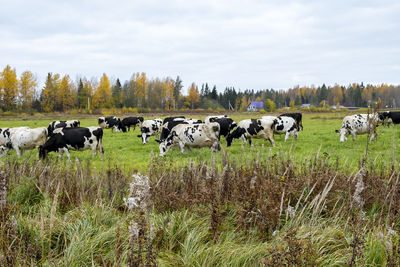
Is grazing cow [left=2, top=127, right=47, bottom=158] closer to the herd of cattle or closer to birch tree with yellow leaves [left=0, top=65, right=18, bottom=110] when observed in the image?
the herd of cattle

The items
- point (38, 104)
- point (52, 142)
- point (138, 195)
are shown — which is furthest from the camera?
point (38, 104)

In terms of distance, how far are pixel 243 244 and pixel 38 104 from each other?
85.3 meters

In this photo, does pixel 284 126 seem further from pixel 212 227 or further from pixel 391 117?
pixel 212 227

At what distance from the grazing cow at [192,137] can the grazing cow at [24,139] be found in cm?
580

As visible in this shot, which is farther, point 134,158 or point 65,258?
point 134,158

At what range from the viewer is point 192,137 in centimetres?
1437

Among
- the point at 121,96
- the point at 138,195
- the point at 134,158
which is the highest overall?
the point at 121,96

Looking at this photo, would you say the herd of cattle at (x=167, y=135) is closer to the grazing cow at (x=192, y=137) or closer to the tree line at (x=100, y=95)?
the grazing cow at (x=192, y=137)

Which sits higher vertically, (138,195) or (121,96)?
(121,96)

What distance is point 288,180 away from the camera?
4961 mm

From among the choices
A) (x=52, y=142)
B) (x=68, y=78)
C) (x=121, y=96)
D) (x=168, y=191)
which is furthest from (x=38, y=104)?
(x=168, y=191)

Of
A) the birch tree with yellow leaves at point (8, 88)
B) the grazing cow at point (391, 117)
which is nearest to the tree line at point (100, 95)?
the birch tree with yellow leaves at point (8, 88)

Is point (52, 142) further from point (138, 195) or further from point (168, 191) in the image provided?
point (138, 195)

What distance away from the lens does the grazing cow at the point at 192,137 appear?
1436cm
